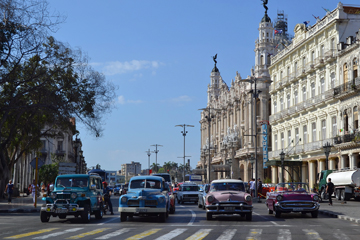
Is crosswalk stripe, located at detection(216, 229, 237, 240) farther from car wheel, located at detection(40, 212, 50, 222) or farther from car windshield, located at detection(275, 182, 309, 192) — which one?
car wheel, located at detection(40, 212, 50, 222)

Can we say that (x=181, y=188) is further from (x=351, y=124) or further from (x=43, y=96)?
(x=351, y=124)

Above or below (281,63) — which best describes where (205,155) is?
below

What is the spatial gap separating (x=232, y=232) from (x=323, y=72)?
38399mm

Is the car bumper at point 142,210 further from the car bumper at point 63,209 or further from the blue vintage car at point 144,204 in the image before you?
the car bumper at point 63,209

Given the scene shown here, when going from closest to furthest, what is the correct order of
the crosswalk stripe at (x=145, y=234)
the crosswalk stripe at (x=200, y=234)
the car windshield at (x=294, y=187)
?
the crosswalk stripe at (x=200, y=234) < the crosswalk stripe at (x=145, y=234) < the car windshield at (x=294, y=187)

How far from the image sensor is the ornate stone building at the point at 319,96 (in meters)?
45.5

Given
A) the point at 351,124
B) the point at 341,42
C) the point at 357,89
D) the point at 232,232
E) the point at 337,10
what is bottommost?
the point at 232,232

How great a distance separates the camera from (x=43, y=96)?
32.5 meters

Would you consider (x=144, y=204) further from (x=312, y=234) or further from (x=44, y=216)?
(x=312, y=234)

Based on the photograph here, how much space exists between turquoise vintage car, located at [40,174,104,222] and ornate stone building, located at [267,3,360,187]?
92.4 feet

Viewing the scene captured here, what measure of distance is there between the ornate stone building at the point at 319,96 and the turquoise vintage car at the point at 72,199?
28177 mm

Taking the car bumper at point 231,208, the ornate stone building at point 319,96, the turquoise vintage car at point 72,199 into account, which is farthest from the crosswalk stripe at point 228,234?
the ornate stone building at point 319,96

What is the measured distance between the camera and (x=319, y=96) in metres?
51.8

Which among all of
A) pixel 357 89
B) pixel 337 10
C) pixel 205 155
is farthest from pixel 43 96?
pixel 205 155
